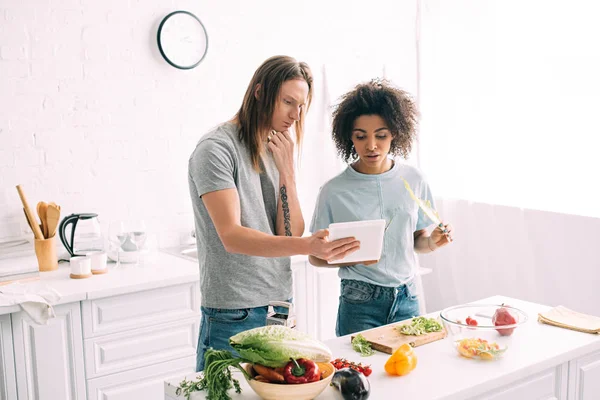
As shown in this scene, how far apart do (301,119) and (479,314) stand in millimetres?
811

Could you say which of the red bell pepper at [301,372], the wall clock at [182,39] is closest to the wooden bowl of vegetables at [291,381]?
the red bell pepper at [301,372]

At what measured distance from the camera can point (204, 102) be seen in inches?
139

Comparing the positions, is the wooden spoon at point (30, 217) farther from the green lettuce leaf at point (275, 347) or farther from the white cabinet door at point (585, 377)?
the white cabinet door at point (585, 377)

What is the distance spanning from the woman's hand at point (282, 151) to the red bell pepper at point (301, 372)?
76 cm

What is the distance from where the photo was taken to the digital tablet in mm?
1852

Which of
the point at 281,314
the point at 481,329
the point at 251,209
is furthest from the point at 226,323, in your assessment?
the point at 481,329

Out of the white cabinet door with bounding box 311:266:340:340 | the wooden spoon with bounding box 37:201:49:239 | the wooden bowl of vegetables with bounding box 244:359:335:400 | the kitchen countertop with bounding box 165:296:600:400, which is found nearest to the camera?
the wooden bowl of vegetables with bounding box 244:359:335:400

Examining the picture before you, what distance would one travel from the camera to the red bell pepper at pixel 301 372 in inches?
56.6

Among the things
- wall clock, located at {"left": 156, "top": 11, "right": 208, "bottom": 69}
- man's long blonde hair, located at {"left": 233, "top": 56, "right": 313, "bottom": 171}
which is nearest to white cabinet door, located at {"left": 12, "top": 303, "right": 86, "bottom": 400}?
man's long blonde hair, located at {"left": 233, "top": 56, "right": 313, "bottom": 171}

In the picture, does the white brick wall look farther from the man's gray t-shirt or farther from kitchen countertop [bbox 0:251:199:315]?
the man's gray t-shirt

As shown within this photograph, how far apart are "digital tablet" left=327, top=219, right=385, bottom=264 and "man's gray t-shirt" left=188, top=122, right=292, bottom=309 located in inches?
9.5

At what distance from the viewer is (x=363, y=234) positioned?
188 cm

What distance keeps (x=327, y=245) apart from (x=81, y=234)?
1.65 m

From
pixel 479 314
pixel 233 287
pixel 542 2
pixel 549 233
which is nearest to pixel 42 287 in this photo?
pixel 233 287
